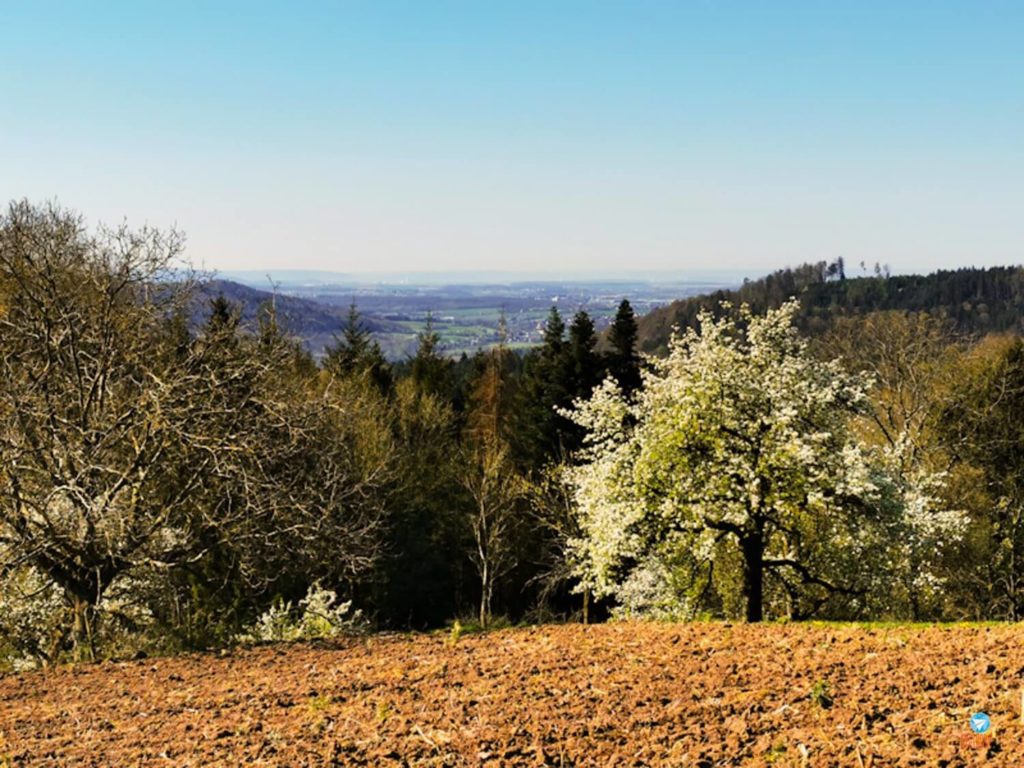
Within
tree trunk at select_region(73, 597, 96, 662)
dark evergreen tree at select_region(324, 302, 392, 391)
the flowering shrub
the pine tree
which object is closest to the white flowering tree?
the flowering shrub

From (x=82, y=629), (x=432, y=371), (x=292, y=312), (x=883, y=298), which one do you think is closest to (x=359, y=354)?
(x=432, y=371)

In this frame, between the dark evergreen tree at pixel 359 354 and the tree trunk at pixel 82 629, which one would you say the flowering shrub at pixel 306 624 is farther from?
the dark evergreen tree at pixel 359 354

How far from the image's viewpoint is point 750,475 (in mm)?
16688

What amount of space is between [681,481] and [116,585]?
14.7 m

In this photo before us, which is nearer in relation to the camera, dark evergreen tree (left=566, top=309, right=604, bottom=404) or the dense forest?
the dense forest

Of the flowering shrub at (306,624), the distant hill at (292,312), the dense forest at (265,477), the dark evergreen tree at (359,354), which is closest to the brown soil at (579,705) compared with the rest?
the dense forest at (265,477)

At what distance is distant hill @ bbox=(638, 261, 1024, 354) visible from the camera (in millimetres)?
113375

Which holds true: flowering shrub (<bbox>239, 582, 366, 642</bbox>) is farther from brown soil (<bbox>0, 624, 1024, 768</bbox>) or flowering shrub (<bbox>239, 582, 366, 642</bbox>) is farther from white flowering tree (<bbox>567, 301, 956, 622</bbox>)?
brown soil (<bbox>0, 624, 1024, 768</bbox>)

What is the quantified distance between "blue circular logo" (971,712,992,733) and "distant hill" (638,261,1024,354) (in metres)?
97.2

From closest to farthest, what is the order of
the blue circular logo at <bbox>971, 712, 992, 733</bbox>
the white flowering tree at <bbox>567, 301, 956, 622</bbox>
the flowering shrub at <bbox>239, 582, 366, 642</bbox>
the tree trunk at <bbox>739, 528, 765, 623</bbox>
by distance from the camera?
the blue circular logo at <bbox>971, 712, 992, 733</bbox> → the white flowering tree at <bbox>567, 301, 956, 622</bbox> → the tree trunk at <bbox>739, 528, 765, 623</bbox> → the flowering shrub at <bbox>239, 582, 366, 642</bbox>

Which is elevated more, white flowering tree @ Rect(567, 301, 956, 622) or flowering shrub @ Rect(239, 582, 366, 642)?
white flowering tree @ Rect(567, 301, 956, 622)

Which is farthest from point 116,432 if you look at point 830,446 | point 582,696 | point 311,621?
point 830,446

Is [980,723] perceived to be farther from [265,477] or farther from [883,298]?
[883,298]

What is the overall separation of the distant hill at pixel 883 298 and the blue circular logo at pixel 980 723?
9723cm
